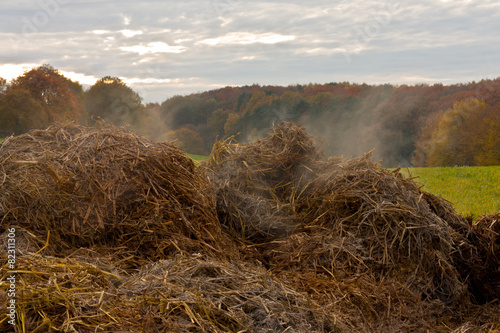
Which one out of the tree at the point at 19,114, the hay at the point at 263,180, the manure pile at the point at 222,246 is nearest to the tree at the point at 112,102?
the tree at the point at 19,114

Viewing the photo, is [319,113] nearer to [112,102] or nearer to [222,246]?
[112,102]

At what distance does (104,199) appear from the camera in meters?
3.52

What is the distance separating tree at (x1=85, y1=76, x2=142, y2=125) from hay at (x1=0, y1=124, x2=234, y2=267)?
36.8 metres

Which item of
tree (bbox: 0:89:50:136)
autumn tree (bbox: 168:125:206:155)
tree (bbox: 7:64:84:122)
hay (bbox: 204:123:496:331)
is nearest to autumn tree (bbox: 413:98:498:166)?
autumn tree (bbox: 168:125:206:155)

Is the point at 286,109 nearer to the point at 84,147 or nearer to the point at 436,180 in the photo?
the point at 436,180

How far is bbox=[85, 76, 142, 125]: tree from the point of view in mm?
39531

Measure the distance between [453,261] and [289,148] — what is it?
222cm

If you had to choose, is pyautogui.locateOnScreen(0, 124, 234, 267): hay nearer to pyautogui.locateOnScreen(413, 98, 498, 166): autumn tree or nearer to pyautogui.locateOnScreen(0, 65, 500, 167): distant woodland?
pyautogui.locateOnScreen(0, 65, 500, 167): distant woodland

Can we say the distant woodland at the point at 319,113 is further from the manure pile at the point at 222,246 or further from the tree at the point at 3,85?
the manure pile at the point at 222,246

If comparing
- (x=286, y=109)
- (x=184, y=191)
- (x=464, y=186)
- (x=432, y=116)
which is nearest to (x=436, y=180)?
(x=464, y=186)

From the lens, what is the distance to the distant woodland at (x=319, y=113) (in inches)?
1251

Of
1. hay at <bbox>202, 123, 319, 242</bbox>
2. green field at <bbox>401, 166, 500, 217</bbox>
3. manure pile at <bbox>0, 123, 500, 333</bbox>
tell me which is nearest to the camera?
manure pile at <bbox>0, 123, 500, 333</bbox>

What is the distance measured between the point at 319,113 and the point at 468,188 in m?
36.4

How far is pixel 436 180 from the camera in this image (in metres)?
14.4
